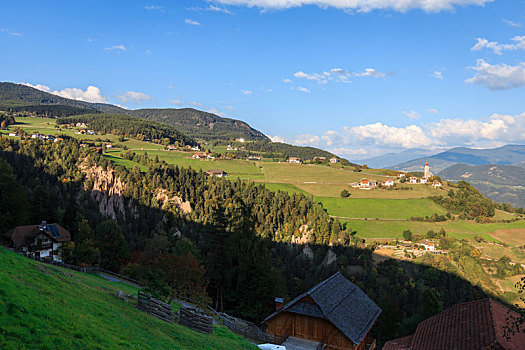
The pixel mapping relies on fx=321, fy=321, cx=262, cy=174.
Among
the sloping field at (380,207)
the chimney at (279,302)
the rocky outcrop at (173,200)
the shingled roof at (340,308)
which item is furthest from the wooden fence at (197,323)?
the sloping field at (380,207)

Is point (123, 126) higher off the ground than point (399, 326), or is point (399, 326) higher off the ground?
point (123, 126)

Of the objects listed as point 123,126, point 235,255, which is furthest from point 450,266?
point 123,126

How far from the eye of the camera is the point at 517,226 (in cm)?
9912

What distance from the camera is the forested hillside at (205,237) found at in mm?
37031

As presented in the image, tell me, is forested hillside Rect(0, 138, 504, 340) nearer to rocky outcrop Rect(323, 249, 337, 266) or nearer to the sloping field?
rocky outcrop Rect(323, 249, 337, 266)

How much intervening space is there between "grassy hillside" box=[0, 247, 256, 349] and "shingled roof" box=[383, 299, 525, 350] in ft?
→ 40.7

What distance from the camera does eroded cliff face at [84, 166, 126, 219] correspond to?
8556cm

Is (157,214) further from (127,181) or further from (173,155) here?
(173,155)

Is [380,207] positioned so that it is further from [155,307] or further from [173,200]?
[155,307]

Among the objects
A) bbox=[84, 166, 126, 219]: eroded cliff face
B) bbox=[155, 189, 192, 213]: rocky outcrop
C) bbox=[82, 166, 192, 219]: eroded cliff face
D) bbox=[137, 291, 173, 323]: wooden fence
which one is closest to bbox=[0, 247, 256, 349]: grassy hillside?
bbox=[137, 291, 173, 323]: wooden fence

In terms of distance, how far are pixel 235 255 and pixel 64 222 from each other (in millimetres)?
34312

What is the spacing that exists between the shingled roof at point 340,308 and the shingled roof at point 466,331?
3203mm

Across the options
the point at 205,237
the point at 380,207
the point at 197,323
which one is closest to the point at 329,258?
the point at 205,237

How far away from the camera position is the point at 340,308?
27.6 meters
